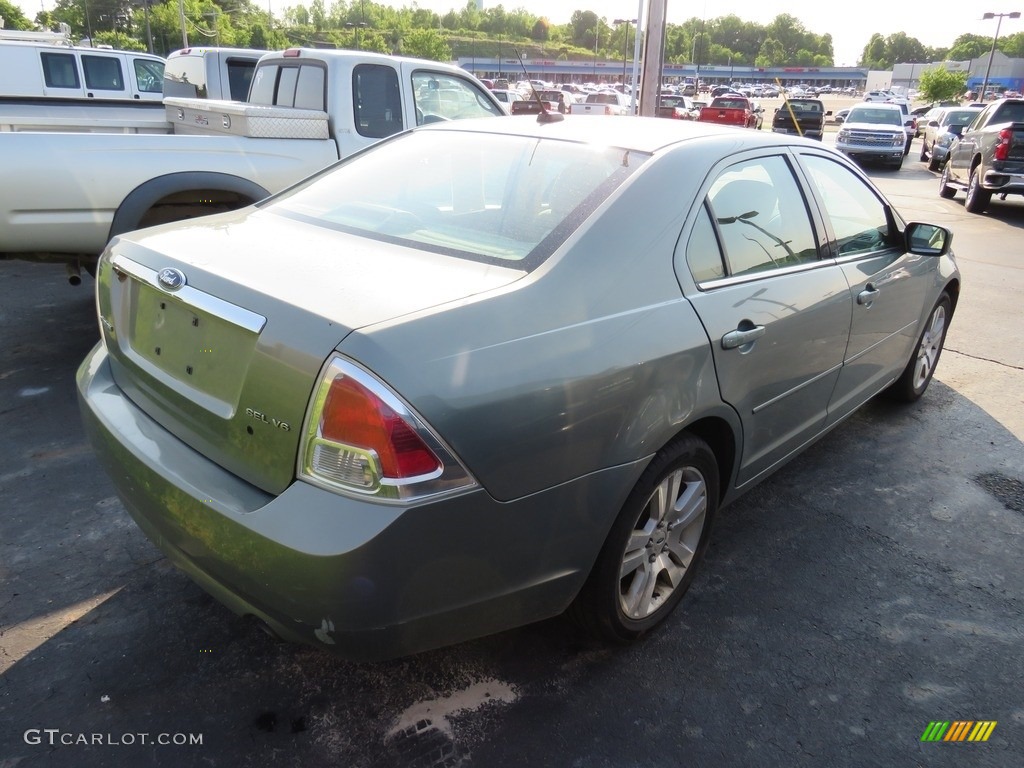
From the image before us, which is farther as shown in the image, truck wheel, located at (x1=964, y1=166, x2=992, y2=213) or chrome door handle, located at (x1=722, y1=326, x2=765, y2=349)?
truck wheel, located at (x1=964, y1=166, x2=992, y2=213)

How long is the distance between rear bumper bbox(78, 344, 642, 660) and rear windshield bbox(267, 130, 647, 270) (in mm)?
739

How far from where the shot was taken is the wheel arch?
464 cm

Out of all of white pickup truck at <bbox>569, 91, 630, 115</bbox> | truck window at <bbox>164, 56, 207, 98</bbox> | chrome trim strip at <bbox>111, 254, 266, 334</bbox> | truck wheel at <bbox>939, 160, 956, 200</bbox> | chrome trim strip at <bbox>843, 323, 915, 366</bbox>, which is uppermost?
truck window at <bbox>164, 56, 207, 98</bbox>

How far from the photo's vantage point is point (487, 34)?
151875 mm

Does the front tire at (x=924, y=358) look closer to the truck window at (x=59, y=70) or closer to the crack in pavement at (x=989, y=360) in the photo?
the crack in pavement at (x=989, y=360)

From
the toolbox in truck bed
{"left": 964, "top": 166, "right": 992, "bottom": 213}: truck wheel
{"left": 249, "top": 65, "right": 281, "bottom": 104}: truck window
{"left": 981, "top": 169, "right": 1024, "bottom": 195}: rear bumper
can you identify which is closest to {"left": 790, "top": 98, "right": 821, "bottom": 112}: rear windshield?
{"left": 964, "top": 166, "right": 992, "bottom": 213}: truck wheel

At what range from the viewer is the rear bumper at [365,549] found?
182 centimetres

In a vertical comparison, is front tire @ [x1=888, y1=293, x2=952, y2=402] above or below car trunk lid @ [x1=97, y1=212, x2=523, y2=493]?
below

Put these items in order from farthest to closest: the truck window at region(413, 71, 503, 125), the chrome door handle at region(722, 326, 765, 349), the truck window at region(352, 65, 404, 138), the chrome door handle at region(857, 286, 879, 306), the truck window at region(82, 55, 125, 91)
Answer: the truck window at region(82, 55, 125, 91) → the truck window at region(413, 71, 503, 125) → the truck window at region(352, 65, 404, 138) → the chrome door handle at region(857, 286, 879, 306) → the chrome door handle at region(722, 326, 765, 349)

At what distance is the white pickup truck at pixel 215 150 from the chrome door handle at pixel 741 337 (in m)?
3.60

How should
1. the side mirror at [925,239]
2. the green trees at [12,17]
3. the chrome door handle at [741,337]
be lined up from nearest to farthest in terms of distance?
1. the chrome door handle at [741,337]
2. the side mirror at [925,239]
3. the green trees at [12,17]

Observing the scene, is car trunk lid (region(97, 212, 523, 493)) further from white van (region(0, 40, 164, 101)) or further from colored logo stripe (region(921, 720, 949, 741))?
white van (region(0, 40, 164, 101))

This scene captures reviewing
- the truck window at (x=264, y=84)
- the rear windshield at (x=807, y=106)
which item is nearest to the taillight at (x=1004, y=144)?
the truck window at (x=264, y=84)

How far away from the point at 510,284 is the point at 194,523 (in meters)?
1.05
